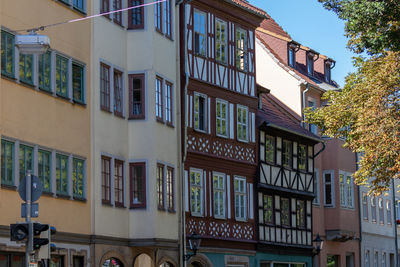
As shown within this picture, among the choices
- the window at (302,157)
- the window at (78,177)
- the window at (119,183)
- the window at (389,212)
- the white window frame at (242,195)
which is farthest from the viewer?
the window at (389,212)

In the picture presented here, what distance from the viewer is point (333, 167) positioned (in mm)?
48406

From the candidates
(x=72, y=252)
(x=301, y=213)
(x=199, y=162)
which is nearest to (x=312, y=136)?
(x=301, y=213)

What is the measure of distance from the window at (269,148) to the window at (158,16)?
422 inches

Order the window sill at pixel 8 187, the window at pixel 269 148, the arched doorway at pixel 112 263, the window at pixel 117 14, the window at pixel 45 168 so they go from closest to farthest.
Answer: the window sill at pixel 8 187
the window at pixel 45 168
the arched doorway at pixel 112 263
the window at pixel 117 14
the window at pixel 269 148

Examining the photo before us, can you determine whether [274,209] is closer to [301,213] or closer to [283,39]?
[301,213]

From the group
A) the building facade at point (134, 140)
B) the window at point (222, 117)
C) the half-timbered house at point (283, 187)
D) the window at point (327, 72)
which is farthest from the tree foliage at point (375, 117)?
the window at point (327, 72)

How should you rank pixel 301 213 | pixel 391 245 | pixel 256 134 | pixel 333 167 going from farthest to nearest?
pixel 391 245 < pixel 333 167 < pixel 301 213 < pixel 256 134

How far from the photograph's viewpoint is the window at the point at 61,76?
87.3ft

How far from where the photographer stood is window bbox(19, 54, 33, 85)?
2461 cm

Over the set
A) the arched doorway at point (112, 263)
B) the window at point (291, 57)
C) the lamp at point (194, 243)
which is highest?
the window at point (291, 57)

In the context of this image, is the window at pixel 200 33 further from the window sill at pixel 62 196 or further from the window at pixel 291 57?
the window at pixel 291 57

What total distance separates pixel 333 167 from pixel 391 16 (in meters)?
20.5

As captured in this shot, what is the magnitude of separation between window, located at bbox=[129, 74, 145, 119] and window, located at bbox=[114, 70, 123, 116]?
477mm

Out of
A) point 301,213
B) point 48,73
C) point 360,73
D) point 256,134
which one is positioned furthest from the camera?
point 301,213
